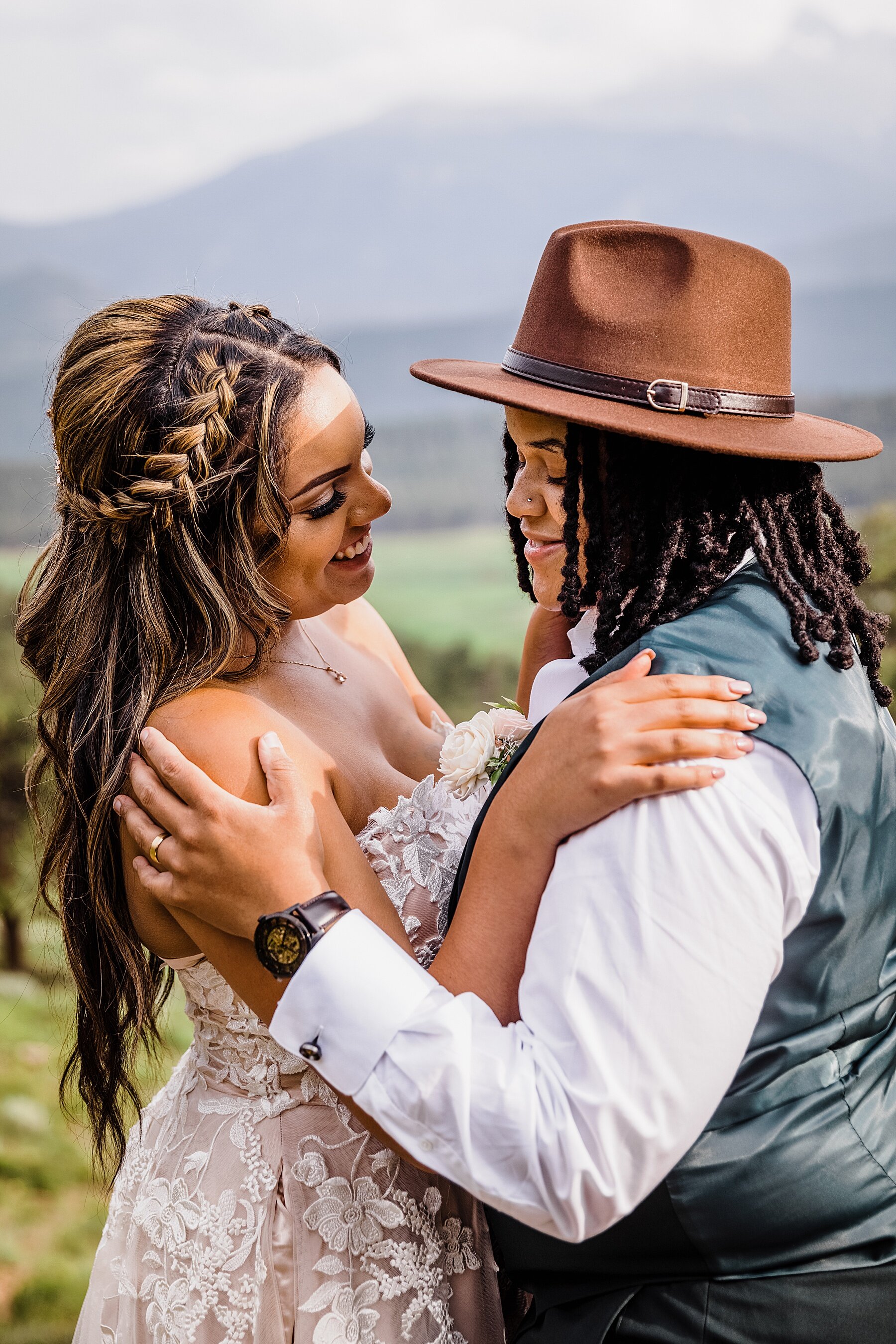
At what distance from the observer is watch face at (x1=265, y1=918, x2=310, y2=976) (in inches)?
58.5

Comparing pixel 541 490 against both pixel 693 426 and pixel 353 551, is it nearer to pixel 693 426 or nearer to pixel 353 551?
pixel 693 426

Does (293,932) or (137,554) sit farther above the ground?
(137,554)

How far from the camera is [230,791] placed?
1756 mm

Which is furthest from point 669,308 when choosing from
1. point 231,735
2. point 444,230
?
point 444,230

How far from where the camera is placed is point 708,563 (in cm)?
159

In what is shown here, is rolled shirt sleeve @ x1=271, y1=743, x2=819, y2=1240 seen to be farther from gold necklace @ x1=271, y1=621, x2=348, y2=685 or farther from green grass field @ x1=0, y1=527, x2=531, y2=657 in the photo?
green grass field @ x1=0, y1=527, x2=531, y2=657

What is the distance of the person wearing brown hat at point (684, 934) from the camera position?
1264 mm

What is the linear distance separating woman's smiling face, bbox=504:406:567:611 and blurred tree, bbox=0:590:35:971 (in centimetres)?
400

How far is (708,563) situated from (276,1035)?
3.03 feet

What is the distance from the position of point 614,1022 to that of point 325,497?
118 cm

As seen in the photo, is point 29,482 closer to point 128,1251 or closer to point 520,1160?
point 128,1251

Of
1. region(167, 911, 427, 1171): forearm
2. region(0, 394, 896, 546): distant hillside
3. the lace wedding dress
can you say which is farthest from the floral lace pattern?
region(0, 394, 896, 546): distant hillside

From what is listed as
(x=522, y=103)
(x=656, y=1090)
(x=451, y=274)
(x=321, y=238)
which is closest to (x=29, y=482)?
(x=321, y=238)

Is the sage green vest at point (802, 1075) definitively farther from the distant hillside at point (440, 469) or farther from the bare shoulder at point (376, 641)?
the distant hillside at point (440, 469)
